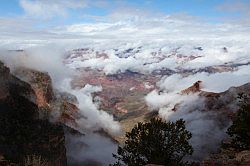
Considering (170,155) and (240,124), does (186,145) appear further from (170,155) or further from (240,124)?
(240,124)

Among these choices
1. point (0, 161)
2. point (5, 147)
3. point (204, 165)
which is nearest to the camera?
point (204, 165)

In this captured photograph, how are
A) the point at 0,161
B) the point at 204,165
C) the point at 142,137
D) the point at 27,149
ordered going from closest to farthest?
the point at 204,165 < the point at 142,137 < the point at 0,161 < the point at 27,149

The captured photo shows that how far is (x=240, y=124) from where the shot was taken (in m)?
64.8

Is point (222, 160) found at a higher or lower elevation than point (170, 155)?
higher

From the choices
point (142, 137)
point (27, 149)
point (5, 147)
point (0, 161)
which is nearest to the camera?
point (142, 137)

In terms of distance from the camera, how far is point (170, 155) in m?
62.7

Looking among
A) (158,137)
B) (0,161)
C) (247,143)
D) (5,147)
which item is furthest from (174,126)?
(5,147)

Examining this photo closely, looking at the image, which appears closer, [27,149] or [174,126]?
[174,126]

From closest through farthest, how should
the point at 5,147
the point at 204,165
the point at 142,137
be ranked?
the point at 204,165 → the point at 142,137 → the point at 5,147

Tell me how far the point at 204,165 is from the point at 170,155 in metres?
15.1

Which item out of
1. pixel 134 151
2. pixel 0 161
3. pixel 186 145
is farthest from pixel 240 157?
pixel 0 161

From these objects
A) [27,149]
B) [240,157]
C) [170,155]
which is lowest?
[27,149]

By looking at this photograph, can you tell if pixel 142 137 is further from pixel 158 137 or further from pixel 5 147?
pixel 5 147

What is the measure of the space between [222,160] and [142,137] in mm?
16202
